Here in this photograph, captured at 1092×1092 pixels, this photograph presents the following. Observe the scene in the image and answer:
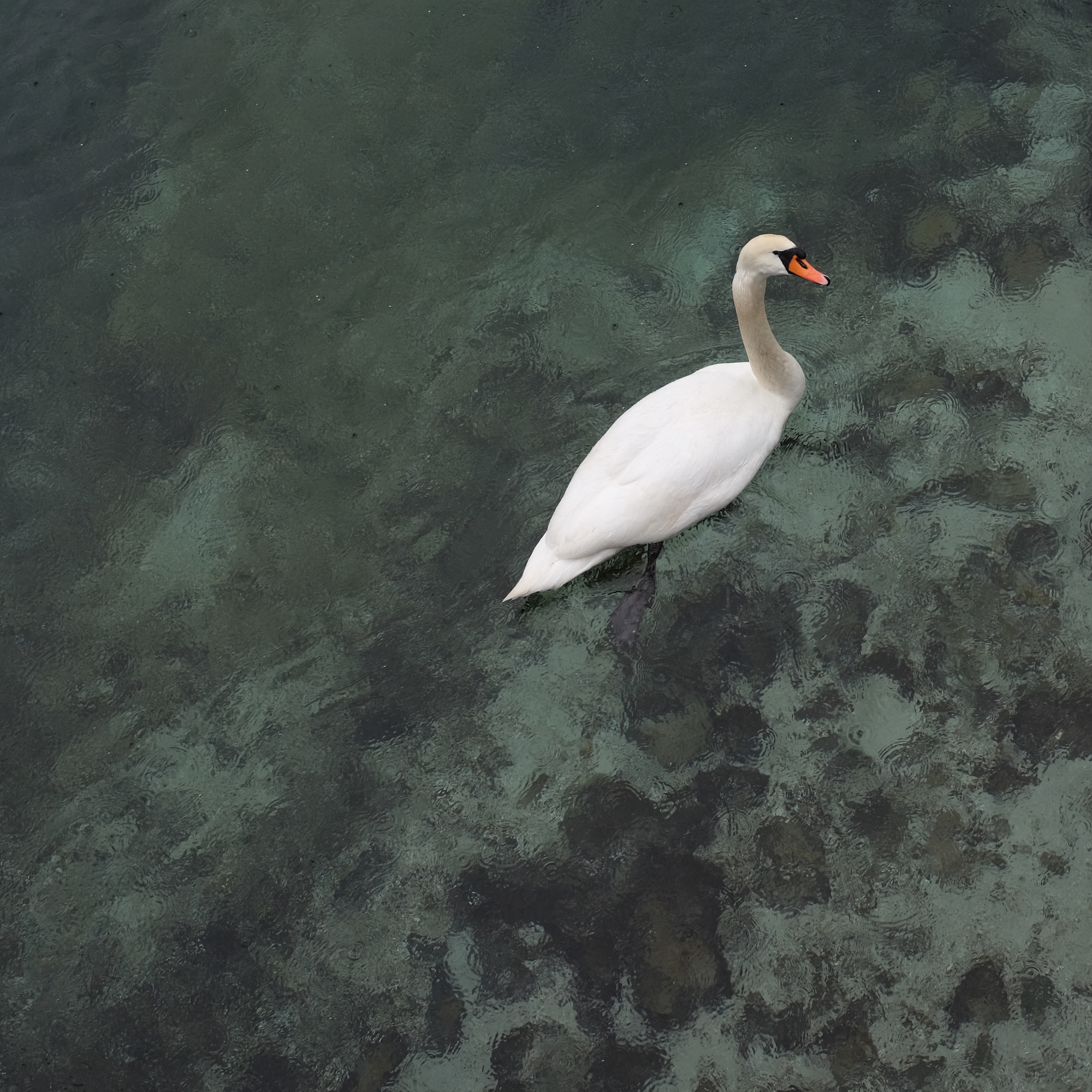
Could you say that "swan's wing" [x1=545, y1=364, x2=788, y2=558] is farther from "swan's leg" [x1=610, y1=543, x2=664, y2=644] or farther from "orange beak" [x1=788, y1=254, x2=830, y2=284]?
"orange beak" [x1=788, y1=254, x2=830, y2=284]

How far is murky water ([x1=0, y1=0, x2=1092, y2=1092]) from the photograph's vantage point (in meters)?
3.21

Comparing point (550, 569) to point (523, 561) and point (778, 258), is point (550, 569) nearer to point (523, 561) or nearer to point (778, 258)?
point (523, 561)

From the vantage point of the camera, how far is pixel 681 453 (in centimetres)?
339

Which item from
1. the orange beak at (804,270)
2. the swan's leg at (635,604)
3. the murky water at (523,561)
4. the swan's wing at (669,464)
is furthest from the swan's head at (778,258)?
the swan's leg at (635,604)

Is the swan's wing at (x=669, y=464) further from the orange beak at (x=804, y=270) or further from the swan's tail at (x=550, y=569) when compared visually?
the orange beak at (x=804, y=270)

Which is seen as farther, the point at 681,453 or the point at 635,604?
the point at 635,604

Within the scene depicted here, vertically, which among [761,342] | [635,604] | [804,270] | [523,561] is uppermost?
[804,270]

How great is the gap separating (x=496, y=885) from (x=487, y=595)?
981 millimetres

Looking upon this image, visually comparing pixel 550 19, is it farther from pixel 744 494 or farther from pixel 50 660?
pixel 50 660

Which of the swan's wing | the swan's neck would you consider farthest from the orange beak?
Answer: the swan's wing

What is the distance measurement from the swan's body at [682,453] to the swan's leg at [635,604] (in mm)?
130

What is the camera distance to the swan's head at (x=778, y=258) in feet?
11.0

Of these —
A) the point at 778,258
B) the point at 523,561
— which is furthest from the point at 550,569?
the point at 778,258

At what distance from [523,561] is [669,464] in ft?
2.30
